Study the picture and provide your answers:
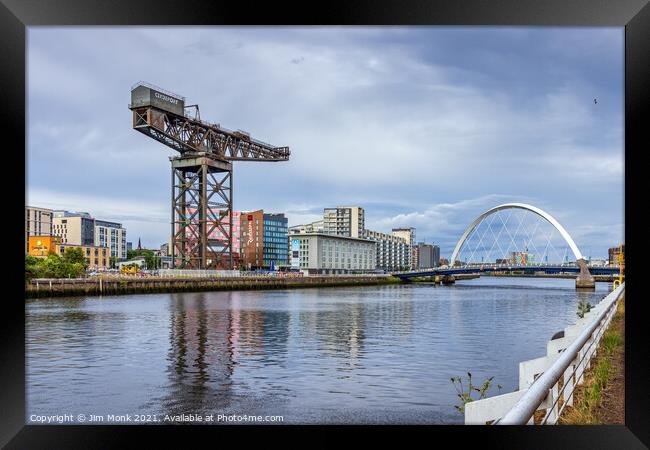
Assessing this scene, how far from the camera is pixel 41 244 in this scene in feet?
225

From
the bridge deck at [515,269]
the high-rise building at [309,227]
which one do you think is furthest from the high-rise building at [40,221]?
the high-rise building at [309,227]

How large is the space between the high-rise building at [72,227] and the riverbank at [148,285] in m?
27.3

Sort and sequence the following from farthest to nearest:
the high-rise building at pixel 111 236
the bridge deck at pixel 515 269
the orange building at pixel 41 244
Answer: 1. the high-rise building at pixel 111 236
2. the bridge deck at pixel 515 269
3. the orange building at pixel 41 244

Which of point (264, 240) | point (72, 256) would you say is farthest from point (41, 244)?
point (264, 240)

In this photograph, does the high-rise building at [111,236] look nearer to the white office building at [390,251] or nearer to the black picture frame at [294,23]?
the white office building at [390,251]

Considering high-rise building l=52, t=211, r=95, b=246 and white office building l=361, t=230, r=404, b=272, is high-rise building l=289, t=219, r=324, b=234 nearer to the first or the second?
white office building l=361, t=230, r=404, b=272

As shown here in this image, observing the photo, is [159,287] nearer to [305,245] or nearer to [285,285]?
[285,285]

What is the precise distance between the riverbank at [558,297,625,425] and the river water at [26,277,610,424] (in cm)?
330

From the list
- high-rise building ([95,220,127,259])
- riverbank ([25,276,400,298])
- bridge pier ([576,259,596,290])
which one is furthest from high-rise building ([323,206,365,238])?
bridge pier ([576,259,596,290])

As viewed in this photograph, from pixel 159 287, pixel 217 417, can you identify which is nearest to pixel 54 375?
pixel 217 417

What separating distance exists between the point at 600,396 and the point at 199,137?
191 ft

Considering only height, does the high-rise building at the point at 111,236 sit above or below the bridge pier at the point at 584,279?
above

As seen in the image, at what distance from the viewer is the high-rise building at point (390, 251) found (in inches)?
6467

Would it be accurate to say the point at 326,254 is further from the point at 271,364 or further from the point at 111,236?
the point at 271,364
